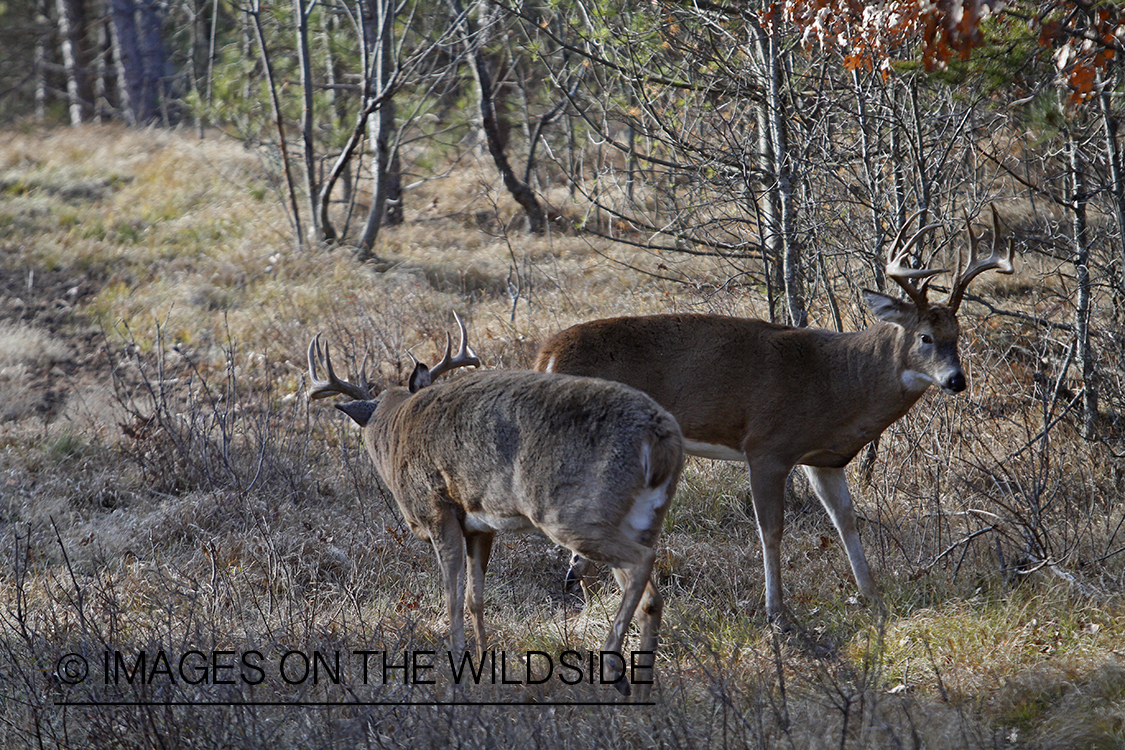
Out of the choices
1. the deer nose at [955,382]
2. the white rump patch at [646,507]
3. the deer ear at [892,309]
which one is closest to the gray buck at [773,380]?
the deer ear at [892,309]

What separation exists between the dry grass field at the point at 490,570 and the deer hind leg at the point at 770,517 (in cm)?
19

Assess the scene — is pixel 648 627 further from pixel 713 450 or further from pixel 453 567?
pixel 713 450

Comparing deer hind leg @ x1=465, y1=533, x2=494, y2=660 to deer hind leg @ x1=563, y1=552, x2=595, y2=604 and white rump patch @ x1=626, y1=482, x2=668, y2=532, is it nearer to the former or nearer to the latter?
deer hind leg @ x1=563, y1=552, x2=595, y2=604

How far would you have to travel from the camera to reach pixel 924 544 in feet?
18.7

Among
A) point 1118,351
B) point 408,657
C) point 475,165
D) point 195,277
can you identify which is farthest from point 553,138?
point 408,657

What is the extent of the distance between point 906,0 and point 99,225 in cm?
1359

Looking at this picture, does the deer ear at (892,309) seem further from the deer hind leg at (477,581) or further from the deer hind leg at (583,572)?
the deer hind leg at (477,581)

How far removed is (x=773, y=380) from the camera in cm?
573

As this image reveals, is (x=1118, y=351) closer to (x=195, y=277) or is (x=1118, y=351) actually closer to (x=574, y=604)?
(x=574, y=604)

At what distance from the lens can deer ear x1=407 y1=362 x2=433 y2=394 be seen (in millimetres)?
5434

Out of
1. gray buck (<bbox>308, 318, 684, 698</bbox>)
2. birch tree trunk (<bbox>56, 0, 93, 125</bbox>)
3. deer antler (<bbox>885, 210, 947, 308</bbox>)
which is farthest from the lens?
birch tree trunk (<bbox>56, 0, 93, 125</bbox>)

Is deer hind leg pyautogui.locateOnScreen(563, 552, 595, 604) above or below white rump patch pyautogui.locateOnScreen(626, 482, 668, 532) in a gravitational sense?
below

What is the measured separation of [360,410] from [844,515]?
2.81 metres

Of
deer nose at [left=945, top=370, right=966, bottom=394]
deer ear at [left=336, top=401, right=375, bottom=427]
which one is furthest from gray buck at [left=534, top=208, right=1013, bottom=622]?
deer ear at [left=336, top=401, right=375, bottom=427]
